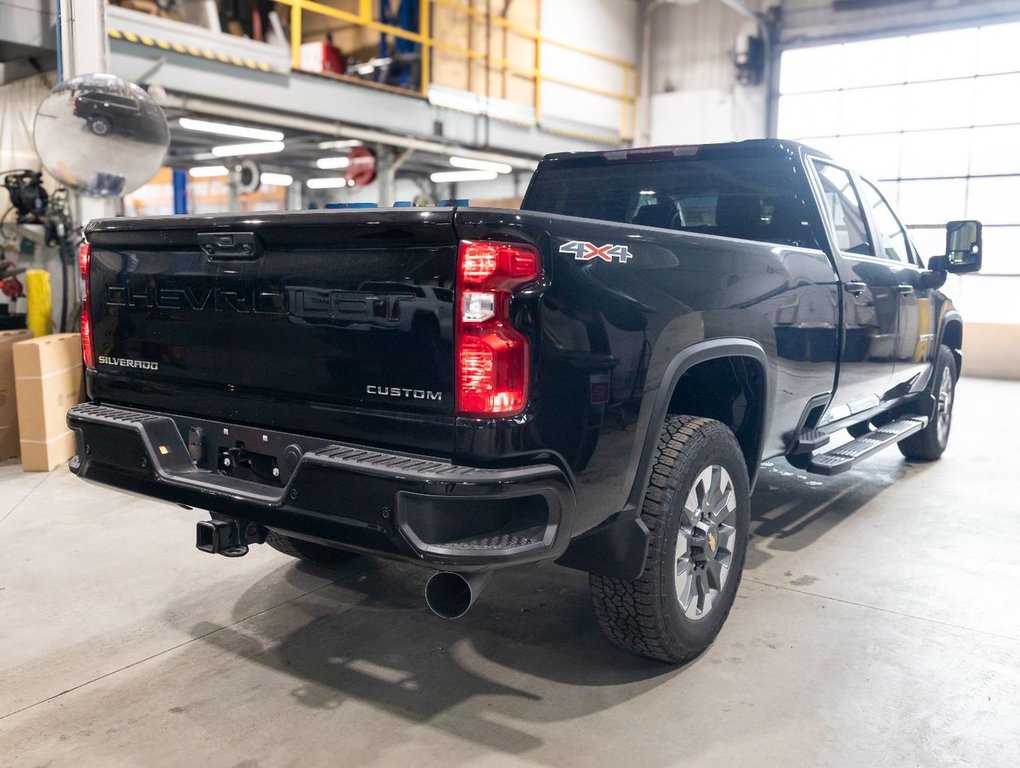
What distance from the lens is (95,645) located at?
2.97m

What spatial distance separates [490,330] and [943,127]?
1270 centimetres

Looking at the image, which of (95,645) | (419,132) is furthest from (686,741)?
(419,132)

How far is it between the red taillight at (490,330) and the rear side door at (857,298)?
2132 mm

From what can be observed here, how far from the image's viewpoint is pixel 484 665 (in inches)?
110


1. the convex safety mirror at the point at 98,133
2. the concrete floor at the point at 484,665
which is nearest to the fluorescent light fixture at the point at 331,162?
the convex safety mirror at the point at 98,133

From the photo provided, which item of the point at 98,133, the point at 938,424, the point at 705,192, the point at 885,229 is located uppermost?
the point at 98,133

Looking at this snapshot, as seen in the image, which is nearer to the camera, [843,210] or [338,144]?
[843,210]

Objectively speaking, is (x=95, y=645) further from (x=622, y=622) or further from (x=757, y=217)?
(x=757, y=217)

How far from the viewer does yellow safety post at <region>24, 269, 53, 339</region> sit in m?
6.12

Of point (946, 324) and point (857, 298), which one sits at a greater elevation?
point (857, 298)

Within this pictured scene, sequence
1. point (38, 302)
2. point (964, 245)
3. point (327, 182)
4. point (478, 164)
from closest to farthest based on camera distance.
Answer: point (964, 245), point (38, 302), point (478, 164), point (327, 182)

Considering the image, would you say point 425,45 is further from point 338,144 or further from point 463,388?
point 463,388

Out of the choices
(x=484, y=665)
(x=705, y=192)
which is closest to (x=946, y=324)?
(x=705, y=192)

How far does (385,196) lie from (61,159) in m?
4.85
